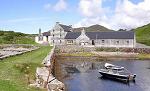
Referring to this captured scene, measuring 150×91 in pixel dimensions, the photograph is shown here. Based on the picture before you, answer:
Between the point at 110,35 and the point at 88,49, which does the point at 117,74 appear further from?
the point at 110,35

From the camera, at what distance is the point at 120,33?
459ft

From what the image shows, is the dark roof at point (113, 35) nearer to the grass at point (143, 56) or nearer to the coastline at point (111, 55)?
the coastline at point (111, 55)

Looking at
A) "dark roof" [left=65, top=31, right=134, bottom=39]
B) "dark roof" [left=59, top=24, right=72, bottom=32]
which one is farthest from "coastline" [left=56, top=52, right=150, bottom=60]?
"dark roof" [left=59, top=24, right=72, bottom=32]

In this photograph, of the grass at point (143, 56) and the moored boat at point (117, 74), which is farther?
the grass at point (143, 56)

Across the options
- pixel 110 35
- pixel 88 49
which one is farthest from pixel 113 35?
pixel 88 49

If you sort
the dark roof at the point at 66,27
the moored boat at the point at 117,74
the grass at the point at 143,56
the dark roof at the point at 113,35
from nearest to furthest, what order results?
the moored boat at the point at 117,74
the grass at the point at 143,56
the dark roof at the point at 113,35
the dark roof at the point at 66,27

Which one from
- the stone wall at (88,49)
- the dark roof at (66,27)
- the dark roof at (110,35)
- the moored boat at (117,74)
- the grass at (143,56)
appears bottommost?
the moored boat at (117,74)

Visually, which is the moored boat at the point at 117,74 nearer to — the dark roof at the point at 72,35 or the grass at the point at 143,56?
the grass at the point at 143,56

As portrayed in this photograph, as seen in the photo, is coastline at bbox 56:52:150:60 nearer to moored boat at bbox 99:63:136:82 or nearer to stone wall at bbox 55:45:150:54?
stone wall at bbox 55:45:150:54

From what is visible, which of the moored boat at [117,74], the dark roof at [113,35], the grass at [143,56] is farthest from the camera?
the dark roof at [113,35]

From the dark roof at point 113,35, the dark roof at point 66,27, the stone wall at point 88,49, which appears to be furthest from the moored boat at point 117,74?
the dark roof at point 66,27

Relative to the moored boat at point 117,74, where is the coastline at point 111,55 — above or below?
above

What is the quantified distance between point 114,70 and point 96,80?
7.50 m

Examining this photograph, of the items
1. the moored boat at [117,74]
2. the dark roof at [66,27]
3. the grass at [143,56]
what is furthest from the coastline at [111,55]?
the moored boat at [117,74]
